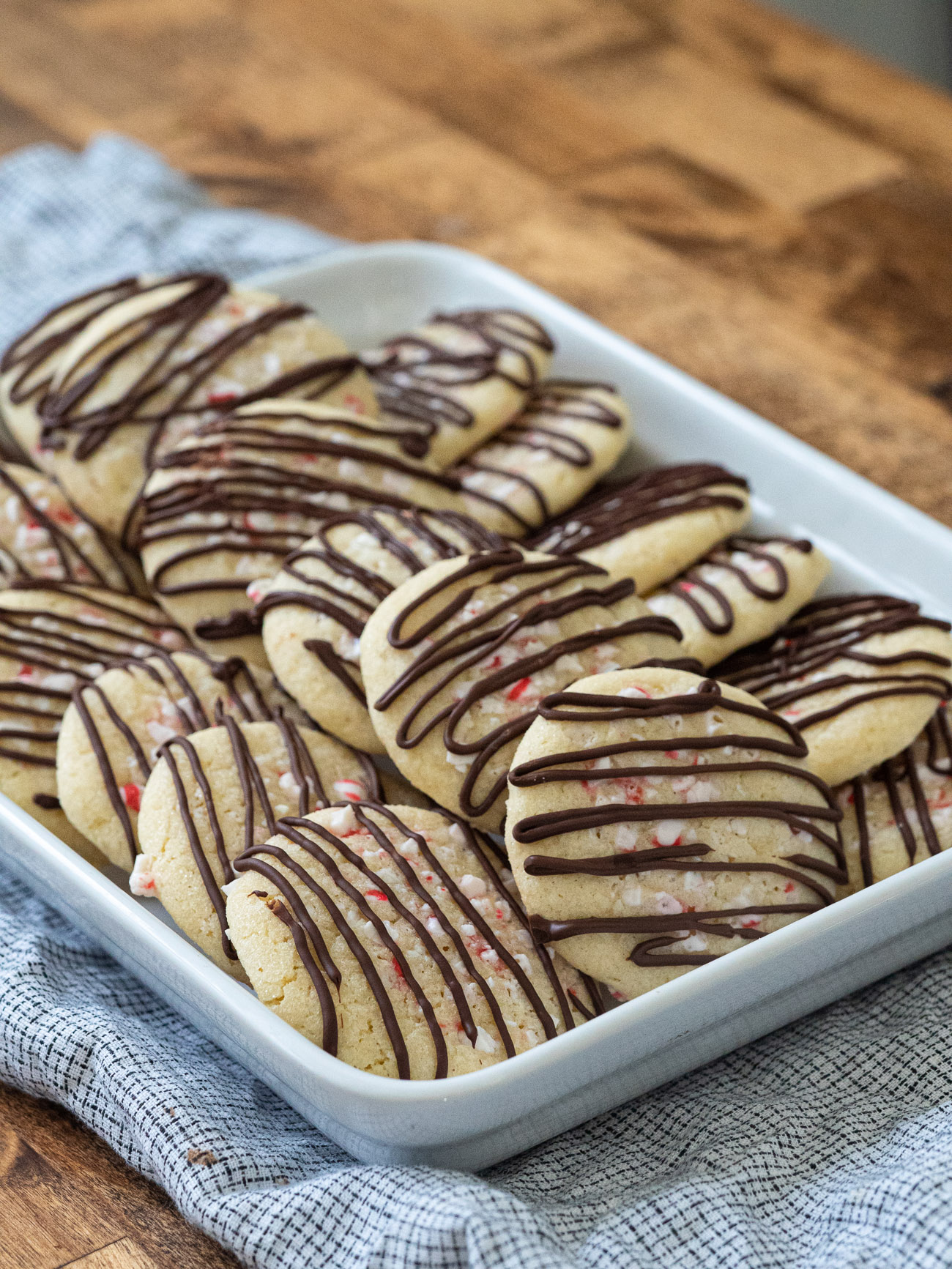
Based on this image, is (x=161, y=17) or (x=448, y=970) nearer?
(x=448, y=970)

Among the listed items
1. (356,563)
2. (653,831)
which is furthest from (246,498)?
(653,831)

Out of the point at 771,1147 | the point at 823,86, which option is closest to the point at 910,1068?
the point at 771,1147

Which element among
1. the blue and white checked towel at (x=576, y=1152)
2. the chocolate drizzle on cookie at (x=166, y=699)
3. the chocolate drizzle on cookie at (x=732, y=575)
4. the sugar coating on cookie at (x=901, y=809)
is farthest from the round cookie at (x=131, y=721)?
the sugar coating on cookie at (x=901, y=809)

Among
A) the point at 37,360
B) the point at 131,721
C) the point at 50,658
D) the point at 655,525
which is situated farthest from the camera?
the point at 37,360

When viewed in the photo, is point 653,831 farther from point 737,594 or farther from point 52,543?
point 52,543

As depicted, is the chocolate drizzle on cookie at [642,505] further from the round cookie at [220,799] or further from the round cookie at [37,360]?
the round cookie at [37,360]

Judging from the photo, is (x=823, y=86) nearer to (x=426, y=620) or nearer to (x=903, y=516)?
(x=903, y=516)
